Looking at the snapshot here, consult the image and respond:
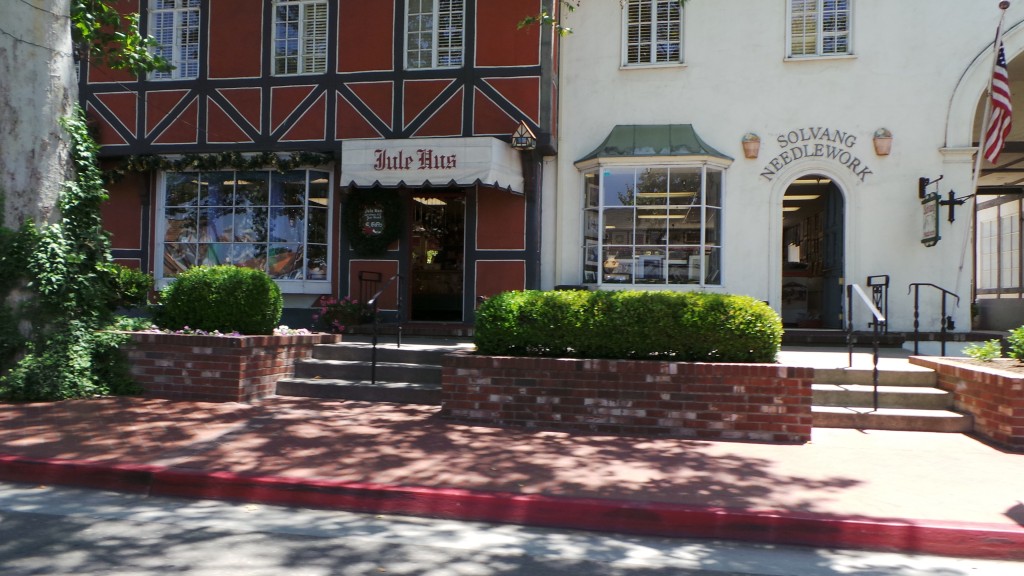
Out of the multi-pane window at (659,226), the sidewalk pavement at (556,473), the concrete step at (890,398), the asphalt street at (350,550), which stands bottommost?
the asphalt street at (350,550)

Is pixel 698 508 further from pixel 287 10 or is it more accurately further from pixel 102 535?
pixel 287 10

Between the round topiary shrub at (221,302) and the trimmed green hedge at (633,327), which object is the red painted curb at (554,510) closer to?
the trimmed green hedge at (633,327)

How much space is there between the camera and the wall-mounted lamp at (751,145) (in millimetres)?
11977

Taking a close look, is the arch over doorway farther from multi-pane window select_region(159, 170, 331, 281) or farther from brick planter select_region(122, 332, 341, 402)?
brick planter select_region(122, 332, 341, 402)

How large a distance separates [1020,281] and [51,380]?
61.1ft

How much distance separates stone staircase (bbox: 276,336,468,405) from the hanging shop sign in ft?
21.1

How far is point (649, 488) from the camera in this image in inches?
212

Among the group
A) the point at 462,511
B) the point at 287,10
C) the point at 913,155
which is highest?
the point at 287,10

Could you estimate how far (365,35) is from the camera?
12.6 metres

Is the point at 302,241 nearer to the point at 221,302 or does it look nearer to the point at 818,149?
the point at 221,302

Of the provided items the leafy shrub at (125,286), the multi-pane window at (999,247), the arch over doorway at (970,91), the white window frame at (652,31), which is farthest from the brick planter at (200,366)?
the multi-pane window at (999,247)

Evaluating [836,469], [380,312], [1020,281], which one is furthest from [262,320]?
[1020,281]

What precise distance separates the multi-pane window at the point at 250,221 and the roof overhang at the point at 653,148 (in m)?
4.82

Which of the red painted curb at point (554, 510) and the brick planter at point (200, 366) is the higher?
the brick planter at point (200, 366)
